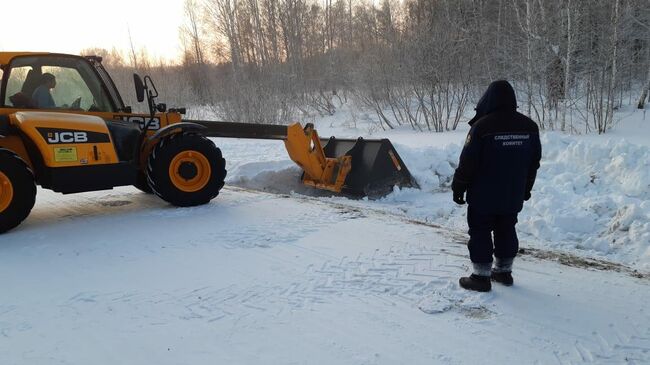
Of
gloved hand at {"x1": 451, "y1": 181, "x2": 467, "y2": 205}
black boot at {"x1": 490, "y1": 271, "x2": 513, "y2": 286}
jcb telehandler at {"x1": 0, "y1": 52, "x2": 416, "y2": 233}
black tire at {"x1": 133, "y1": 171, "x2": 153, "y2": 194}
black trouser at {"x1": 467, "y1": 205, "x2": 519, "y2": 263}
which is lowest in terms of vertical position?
black boot at {"x1": 490, "y1": 271, "x2": 513, "y2": 286}

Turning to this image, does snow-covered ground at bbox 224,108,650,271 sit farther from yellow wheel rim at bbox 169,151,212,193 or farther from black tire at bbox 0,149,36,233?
black tire at bbox 0,149,36,233

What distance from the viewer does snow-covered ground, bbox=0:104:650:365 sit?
121 inches

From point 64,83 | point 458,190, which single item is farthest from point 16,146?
point 458,190

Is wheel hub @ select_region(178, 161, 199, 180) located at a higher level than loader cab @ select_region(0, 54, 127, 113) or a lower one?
lower

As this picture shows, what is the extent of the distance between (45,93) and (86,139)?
956 mm

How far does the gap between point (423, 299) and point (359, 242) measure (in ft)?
4.73

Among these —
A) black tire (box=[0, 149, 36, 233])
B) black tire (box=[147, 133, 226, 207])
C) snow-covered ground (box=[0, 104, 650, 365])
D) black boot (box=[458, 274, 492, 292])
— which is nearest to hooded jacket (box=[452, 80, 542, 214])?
black boot (box=[458, 274, 492, 292])

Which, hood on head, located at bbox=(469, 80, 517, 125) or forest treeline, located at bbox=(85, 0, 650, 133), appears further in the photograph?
forest treeline, located at bbox=(85, 0, 650, 133)

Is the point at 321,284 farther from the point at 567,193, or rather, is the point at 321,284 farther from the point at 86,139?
the point at 567,193

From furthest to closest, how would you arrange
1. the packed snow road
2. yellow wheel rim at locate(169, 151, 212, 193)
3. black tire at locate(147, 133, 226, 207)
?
yellow wheel rim at locate(169, 151, 212, 193), black tire at locate(147, 133, 226, 207), the packed snow road

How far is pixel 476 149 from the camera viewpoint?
3.68 metres

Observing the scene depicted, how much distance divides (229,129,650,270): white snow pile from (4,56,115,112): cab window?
3368 mm

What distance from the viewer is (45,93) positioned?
610cm

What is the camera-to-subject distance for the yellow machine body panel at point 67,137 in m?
5.47
